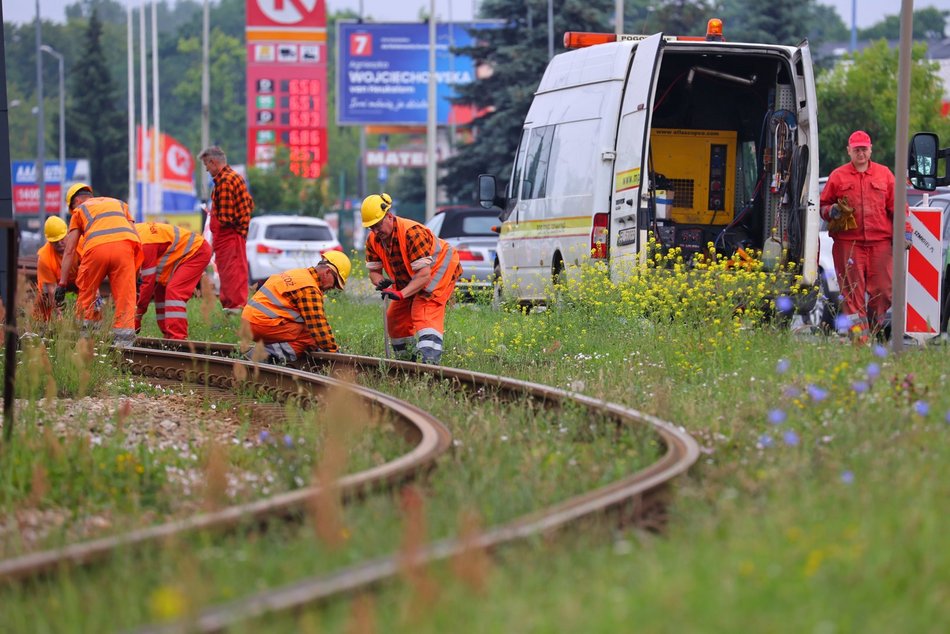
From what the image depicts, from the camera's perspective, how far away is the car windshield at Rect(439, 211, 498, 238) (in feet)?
77.3

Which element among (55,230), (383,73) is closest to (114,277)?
(55,230)

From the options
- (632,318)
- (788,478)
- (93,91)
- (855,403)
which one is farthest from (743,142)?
(93,91)

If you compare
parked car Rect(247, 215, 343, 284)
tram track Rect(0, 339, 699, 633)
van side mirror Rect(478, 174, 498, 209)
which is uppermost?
van side mirror Rect(478, 174, 498, 209)

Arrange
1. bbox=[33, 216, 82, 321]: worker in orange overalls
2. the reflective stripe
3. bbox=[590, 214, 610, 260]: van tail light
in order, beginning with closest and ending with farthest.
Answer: the reflective stripe
bbox=[590, 214, 610, 260]: van tail light
bbox=[33, 216, 82, 321]: worker in orange overalls

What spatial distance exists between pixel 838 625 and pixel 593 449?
3019 mm

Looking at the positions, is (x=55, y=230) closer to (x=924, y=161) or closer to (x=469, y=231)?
(x=924, y=161)

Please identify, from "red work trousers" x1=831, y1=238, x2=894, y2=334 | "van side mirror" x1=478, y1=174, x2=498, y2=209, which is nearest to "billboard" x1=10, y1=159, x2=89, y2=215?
"van side mirror" x1=478, y1=174, x2=498, y2=209

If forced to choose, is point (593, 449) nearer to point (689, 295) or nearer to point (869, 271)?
point (689, 295)

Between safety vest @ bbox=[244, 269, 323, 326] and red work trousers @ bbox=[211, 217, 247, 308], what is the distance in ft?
15.0

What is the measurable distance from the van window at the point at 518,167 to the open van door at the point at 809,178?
3.47 m

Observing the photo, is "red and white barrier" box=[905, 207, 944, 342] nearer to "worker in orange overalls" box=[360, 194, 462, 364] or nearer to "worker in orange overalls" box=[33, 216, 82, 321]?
"worker in orange overalls" box=[360, 194, 462, 364]

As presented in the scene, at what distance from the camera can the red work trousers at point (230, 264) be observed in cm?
1564

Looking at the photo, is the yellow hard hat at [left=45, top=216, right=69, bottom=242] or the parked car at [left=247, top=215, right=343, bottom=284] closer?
the yellow hard hat at [left=45, top=216, right=69, bottom=242]

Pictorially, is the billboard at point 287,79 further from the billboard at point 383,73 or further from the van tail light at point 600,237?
the van tail light at point 600,237
